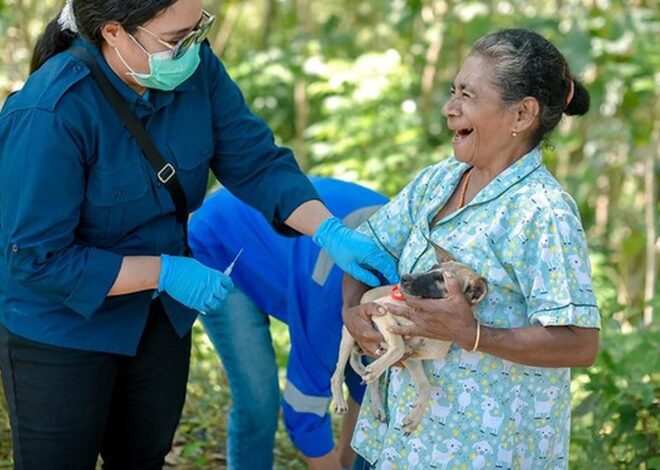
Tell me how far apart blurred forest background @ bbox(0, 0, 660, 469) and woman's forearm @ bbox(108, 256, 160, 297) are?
5.60 ft

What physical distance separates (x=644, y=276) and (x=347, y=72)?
2.51 metres

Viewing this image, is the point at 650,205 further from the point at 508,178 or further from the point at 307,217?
the point at 508,178

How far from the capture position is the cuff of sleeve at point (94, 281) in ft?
8.13

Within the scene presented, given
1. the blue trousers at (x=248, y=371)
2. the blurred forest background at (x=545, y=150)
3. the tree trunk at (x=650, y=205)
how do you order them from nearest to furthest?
1. the blue trousers at (x=248, y=371)
2. the blurred forest background at (x=545, y=150)
3. the tree trunk at (x=650, y=205)

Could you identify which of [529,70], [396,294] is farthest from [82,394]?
[529,70]

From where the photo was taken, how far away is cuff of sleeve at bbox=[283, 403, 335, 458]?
3.28 metres

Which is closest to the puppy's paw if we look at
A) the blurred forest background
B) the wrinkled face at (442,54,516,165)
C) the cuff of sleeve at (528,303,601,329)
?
the cuff of sleeve at (528,303,601,329)

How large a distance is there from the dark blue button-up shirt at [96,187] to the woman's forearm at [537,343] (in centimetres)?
78

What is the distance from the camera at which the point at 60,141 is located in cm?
239

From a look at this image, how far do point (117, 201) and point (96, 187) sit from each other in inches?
2.5

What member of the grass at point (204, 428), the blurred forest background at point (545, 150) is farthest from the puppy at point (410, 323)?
the grass at point (204, 428)

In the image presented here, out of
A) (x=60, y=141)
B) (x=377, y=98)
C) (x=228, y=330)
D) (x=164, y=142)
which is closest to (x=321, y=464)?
(x=228, y=330)

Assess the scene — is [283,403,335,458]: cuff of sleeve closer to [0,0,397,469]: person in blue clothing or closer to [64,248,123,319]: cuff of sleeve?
[0,0,397,469]: person in blue clothing

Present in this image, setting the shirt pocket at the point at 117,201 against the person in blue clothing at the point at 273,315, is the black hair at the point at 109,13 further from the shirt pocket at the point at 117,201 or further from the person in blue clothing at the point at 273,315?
the person in blue clothing at the point at 273,315
